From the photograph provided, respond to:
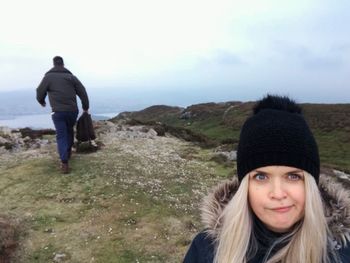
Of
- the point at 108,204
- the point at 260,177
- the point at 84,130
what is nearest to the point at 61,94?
the point at 84,130

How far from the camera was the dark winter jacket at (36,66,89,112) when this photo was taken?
19828 mm

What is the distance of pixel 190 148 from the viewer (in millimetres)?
30547

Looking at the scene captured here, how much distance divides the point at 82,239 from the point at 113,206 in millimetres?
2627

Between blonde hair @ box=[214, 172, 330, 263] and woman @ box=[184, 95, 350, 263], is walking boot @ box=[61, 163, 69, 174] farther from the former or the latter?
→ blonde hair @ box=[214, 172, 330, 263]

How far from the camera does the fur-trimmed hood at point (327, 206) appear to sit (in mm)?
4586

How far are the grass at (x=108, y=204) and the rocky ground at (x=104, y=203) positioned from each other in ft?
0.09

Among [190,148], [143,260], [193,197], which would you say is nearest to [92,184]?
[193,197]

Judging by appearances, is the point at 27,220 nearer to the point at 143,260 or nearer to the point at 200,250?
the point at 143,260

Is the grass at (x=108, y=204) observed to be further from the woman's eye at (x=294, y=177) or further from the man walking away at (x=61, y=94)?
the woman's eye at (x=294, y=177)

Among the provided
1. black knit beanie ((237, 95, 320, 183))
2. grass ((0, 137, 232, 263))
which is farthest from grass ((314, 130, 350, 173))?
black knit beanie ((237, 95, 320, 183))

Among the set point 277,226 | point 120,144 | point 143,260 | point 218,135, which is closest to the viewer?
point 277,226

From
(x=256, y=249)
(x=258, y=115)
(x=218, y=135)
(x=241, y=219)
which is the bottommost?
(x=218, y=135)

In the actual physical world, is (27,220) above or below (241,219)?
below

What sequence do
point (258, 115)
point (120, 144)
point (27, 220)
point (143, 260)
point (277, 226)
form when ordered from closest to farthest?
point (277, 226) → point (258, 115) → point (143, 260) → point (27, 220) → point (120, 144)
